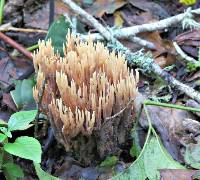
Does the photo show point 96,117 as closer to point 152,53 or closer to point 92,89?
point 92,89

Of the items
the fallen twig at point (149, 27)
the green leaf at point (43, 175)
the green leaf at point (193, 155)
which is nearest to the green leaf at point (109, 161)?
the green leaf at point (43, 175)

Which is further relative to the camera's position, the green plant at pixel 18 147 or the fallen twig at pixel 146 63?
the fallen twig at pixel 146 63

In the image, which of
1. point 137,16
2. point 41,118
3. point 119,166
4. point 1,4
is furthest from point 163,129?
point 1,4

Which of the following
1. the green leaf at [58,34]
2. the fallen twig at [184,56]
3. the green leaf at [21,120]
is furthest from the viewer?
the fallen twig at [184,56]

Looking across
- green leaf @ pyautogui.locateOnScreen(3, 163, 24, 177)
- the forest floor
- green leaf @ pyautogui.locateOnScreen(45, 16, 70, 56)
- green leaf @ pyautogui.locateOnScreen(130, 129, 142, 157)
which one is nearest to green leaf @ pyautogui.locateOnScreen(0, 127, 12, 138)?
green leaf @ pyautogui.locateOnScreen(3, 163, 24, 177)

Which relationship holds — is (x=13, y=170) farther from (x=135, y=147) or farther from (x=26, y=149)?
(x=135, y=147)

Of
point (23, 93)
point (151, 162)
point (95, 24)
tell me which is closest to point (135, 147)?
point (151, 162)

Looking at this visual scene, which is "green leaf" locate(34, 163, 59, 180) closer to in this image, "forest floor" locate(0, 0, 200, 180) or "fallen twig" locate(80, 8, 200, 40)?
"forest floor" locate(0, 0, 200, 180)

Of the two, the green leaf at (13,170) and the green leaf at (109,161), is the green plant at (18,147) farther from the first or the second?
the green leaf at (109,161)
